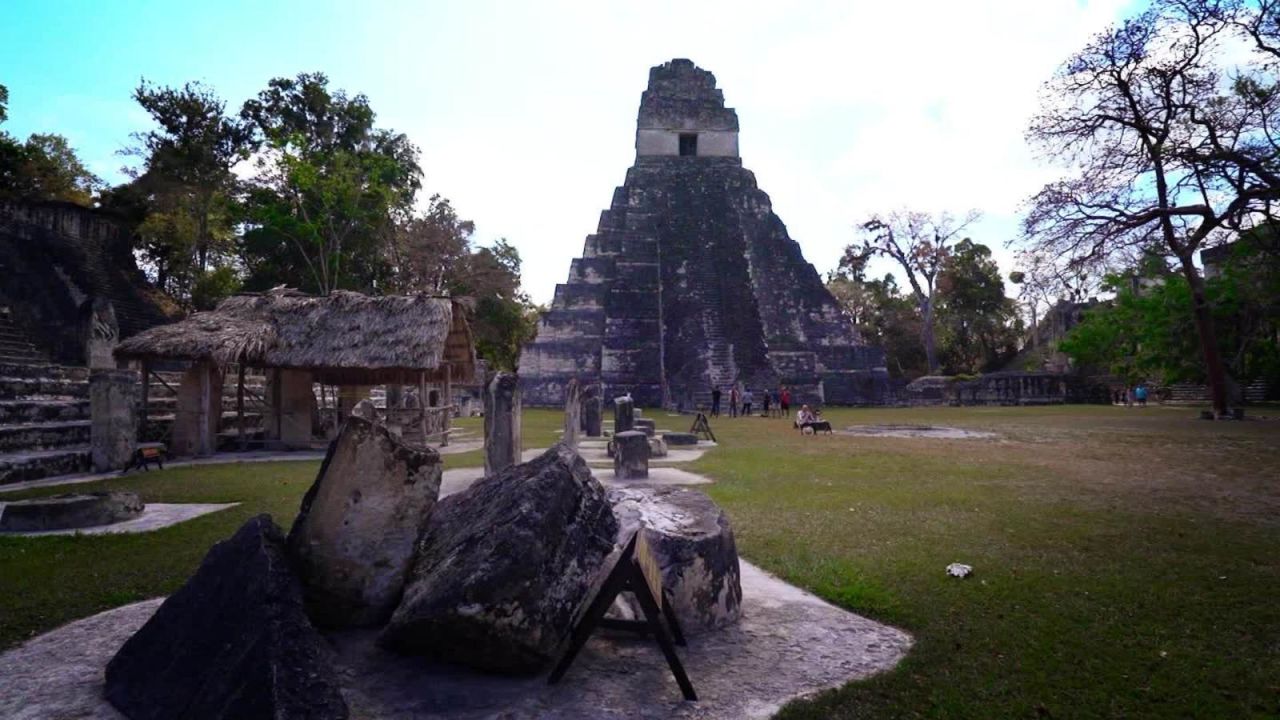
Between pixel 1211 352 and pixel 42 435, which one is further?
pixel 1211 352

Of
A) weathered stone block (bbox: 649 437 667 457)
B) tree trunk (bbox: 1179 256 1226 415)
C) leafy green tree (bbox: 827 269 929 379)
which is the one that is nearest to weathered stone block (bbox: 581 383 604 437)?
weathered stone block (bbox: 649 437 667 457)

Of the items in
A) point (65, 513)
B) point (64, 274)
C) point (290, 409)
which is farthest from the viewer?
point (64, 274)

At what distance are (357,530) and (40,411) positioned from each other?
38.6 feet

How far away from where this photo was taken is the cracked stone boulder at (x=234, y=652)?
233cm

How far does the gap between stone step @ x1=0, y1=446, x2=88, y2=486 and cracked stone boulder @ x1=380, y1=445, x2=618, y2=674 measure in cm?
934

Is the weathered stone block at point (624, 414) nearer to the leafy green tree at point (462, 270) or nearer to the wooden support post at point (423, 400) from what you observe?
the wooden support post at point (423, 400)

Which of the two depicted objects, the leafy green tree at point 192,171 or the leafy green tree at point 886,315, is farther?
the leafy green tree at point 886,315

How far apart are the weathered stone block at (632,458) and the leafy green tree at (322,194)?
20.3 metres

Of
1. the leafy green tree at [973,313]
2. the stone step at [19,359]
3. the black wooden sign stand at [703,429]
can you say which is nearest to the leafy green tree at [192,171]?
the stone step at [19,359]

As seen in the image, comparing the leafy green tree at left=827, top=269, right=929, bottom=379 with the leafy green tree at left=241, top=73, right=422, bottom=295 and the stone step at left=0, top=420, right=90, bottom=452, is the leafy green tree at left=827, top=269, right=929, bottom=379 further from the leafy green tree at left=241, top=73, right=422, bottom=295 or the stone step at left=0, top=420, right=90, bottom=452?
the stone step at left=0, top=420, right=90, bottom=452

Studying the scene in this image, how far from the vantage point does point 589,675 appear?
3027mm

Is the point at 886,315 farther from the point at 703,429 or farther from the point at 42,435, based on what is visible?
the point at 42,435

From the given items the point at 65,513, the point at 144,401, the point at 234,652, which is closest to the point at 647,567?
the point at 234,652

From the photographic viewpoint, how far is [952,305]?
46000 millimetres
